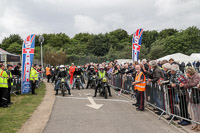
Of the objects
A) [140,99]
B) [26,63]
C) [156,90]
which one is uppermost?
[26,63]

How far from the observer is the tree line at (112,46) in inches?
1818

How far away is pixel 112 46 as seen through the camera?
7019cm

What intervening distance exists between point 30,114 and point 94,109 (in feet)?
8.62

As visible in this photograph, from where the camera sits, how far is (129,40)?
76562 millimetres

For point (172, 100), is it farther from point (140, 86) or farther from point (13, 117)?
point (13, 117)

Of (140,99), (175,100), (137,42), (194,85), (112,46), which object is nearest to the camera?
(194,85)

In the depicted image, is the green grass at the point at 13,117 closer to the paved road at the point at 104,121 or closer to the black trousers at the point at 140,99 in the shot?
the paved road at the point at 104,121

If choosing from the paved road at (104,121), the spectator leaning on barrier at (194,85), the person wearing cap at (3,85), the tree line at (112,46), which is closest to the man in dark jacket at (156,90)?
the paved road at (104,121)

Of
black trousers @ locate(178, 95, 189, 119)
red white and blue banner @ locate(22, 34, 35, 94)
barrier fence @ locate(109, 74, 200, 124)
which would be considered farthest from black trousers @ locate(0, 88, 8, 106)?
black trousers @ locate(178, 95, 189, 119)

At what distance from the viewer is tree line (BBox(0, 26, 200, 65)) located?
46.2 meters

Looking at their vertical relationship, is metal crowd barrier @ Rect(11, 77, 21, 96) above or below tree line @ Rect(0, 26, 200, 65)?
below

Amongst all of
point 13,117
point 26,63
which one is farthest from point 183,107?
point 26,63

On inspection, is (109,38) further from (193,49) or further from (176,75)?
(176,75)

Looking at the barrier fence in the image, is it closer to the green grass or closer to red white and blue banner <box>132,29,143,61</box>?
red white and blue banner <box>132,29,143,61</box>
